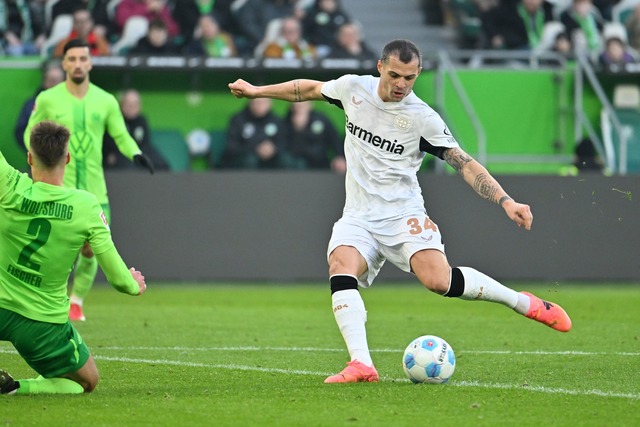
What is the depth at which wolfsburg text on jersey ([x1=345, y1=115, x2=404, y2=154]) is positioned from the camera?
802 centimetres

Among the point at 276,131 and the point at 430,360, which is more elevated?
the point at 430,360

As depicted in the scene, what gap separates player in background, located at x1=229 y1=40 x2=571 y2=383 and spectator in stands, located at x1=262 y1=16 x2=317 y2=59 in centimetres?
963

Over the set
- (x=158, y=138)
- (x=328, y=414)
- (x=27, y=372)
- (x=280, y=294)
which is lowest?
(x=280, y=294)

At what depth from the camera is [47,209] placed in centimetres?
671

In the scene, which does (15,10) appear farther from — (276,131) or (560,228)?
(560,228)

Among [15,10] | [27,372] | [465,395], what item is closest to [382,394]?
[465,395]

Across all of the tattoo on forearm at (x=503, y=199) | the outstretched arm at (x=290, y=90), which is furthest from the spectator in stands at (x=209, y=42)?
the tattoo on forearm at (x=503, y=199)

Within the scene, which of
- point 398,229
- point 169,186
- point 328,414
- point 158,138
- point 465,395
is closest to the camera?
point 328,414

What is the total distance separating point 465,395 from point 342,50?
11.9 meters

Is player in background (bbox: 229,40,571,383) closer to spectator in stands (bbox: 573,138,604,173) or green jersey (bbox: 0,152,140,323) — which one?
green jersey (bbox: 0,152,140,323)

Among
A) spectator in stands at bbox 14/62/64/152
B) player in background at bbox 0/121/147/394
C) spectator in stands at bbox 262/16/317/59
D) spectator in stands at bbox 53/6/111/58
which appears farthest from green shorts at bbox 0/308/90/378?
spectator in stands at bbox 262/16/317/59

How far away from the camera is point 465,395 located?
700 centimetres

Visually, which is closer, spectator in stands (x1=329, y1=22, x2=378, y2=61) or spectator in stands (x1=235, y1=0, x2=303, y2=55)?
spectator in stands (x1=329, y1=22, x2=378, y2=61)

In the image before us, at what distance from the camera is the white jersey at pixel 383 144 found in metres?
7.98
